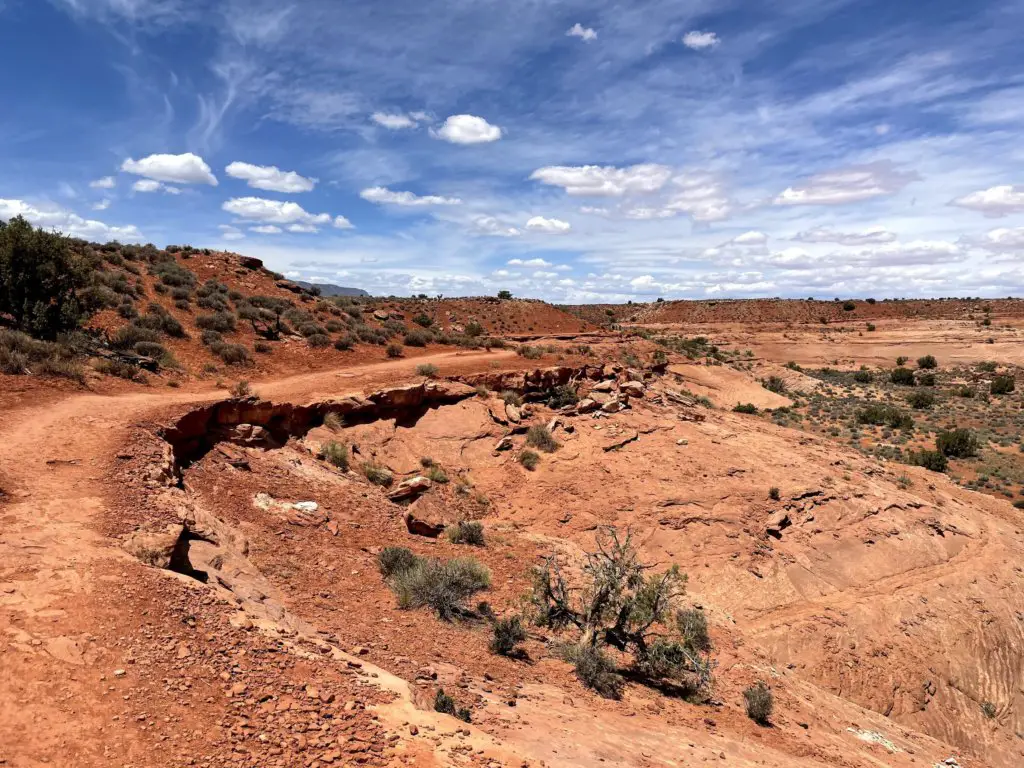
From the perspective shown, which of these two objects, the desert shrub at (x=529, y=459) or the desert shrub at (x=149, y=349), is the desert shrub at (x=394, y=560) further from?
the desert shrub at (x=149, y=349)

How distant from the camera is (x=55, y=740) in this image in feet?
13.8

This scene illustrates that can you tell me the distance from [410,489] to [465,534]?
2050mm

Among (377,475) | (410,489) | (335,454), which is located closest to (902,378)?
(410,489)

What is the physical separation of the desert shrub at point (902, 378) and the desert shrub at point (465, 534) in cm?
4733

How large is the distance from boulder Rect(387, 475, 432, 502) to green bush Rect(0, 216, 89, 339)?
9.78 metres

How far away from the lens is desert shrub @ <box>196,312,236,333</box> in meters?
21.1

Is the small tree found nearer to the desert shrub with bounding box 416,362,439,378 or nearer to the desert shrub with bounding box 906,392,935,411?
the desert shrub with bounding box 416,362,439,378

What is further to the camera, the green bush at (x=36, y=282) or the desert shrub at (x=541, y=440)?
the desert shrub at (x=541, y=440)

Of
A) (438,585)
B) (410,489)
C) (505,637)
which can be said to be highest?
(410,489)

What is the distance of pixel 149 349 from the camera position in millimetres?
16469

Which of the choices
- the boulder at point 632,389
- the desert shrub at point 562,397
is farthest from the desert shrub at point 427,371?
the boulder at point 632,389

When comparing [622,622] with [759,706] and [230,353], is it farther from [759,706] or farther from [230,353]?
[230,353]

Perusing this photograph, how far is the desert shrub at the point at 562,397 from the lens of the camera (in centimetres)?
2044

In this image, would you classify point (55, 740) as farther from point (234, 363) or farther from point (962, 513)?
point (962, 513)
